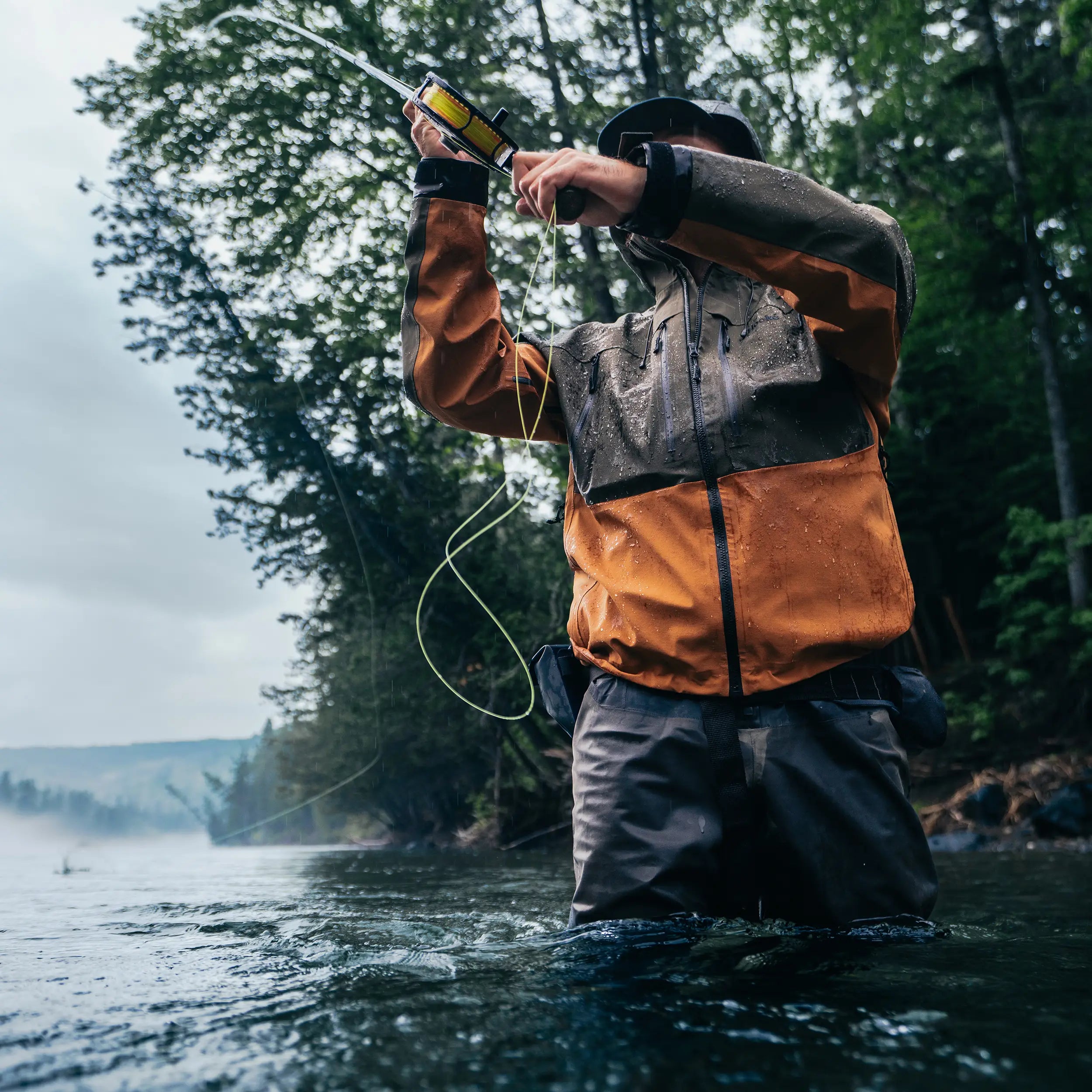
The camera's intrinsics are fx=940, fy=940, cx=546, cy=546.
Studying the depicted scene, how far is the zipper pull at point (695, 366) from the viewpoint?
7.73 feet

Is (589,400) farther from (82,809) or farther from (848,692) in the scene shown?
(82,809)

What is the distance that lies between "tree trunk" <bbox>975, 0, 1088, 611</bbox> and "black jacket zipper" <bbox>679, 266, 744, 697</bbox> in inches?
455

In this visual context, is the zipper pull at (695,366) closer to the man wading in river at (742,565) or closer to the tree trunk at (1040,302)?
the man wading in river at (742,565)

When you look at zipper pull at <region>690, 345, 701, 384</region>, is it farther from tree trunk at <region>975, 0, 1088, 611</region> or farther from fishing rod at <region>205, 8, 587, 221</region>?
tree trunk at <region>975, 0, 1088, 611</region>

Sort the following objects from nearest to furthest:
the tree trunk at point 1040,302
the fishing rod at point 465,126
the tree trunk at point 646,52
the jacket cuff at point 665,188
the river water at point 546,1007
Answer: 1. the river water at point 546,1007
2. the jacket cuff at point 665,188
3. the fishing rod at point 465,126
4. the tree trunk at point 1040,302
5. the tree trunk at point 646,52

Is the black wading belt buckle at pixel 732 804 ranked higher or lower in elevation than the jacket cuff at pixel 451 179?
lower

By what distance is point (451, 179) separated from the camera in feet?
8.30

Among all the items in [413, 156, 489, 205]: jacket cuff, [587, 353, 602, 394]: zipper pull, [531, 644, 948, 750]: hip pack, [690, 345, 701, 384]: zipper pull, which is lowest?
[531, 644, 948, 750]: hip pack

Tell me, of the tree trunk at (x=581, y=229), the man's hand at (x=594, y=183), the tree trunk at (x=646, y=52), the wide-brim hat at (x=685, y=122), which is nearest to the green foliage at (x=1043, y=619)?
the tree trunk at (x=581, y=229)

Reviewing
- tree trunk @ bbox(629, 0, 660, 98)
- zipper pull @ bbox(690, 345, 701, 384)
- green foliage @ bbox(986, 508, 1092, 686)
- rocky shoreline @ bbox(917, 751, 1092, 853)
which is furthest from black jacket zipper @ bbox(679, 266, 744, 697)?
tree trunk @ bbox(629, 0, 660, 98)

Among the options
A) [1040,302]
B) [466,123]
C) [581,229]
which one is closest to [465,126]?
[466,123]

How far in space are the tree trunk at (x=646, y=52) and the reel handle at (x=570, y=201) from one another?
11847 mm

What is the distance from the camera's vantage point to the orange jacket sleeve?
2537 millimetres

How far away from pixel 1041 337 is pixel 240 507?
12.2 metres
